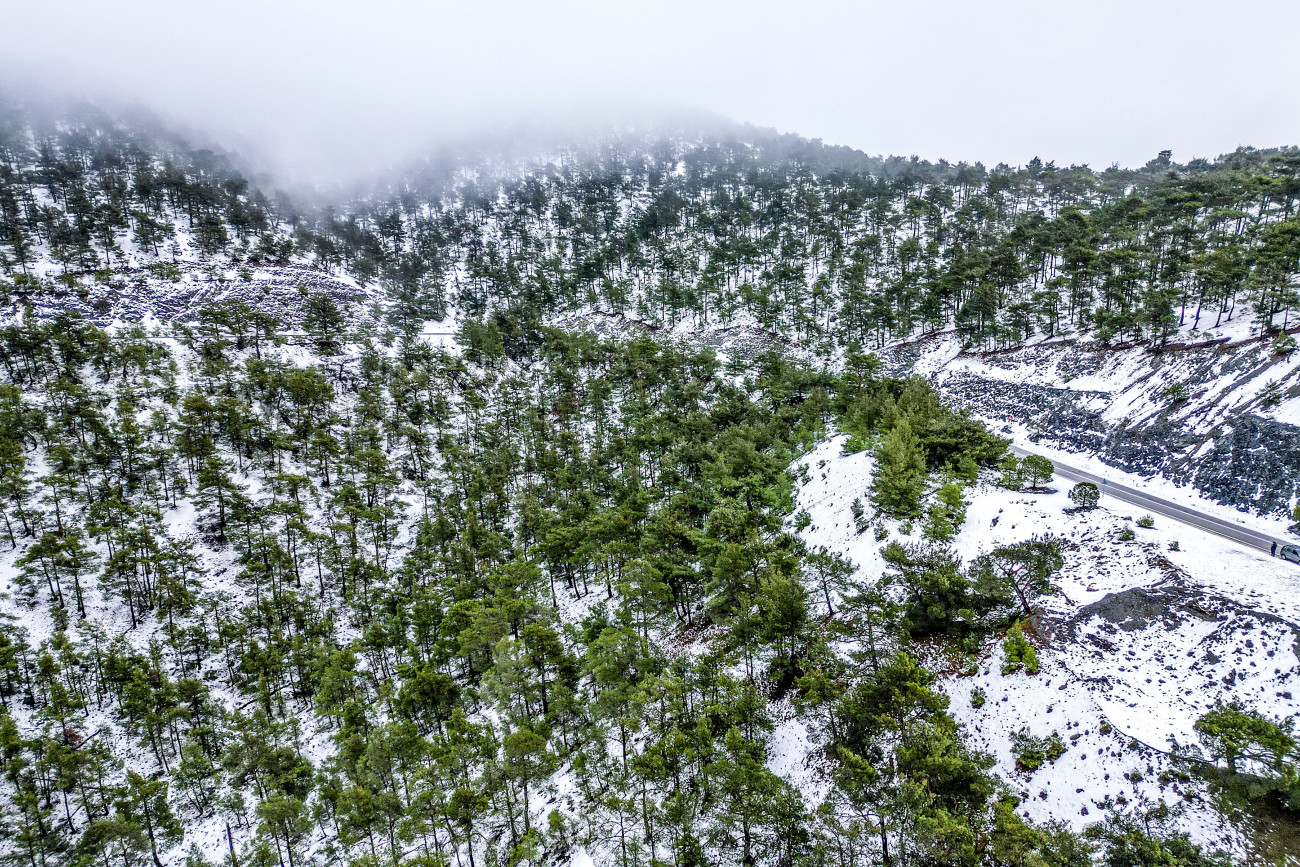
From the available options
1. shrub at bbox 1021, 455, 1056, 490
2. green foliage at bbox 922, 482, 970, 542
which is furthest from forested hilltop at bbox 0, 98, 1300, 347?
green foliage at bbox 922, 482, 970, 542

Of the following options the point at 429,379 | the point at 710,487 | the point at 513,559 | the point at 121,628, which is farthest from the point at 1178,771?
the point at 429,379

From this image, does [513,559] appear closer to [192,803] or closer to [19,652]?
[192,803]

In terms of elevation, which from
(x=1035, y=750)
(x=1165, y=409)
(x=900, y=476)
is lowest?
(x=1035, y=750)

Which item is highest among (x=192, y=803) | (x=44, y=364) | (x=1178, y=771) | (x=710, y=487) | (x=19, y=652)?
(x=1178, y=771)

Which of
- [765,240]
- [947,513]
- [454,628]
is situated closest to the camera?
[947,513]

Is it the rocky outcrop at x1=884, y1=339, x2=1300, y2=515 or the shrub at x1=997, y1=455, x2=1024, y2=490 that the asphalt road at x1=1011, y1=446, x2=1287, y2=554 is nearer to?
the rocky outcrop at x1=884, y1=339, x2=1300, y2=515

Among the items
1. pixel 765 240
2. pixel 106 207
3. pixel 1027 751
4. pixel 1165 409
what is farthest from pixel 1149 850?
pixel 106 207

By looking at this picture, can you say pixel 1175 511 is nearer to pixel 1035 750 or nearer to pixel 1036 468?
pixel 1036 468
